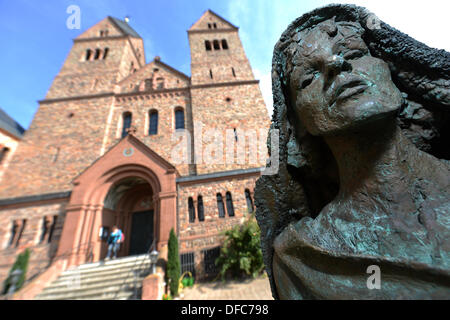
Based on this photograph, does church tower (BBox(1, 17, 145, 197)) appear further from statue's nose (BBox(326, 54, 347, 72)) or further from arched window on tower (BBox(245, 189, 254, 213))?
statue's nose (BBox(326, 54, 347, 72))

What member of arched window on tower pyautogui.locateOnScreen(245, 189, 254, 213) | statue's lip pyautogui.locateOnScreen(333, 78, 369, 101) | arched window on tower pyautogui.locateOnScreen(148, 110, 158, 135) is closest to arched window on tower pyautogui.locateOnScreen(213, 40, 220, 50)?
arched window on tower pyautogui.locateOnScreen(148, 110, 158, 135)

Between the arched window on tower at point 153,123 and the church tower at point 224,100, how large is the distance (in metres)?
2.92

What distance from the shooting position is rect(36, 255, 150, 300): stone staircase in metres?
5.76

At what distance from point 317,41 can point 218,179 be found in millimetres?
8948

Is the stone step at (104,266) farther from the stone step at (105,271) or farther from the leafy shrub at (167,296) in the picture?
the leafy shrub at (167,296)

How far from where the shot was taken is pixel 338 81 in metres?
0.95

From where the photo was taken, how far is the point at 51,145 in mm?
12758

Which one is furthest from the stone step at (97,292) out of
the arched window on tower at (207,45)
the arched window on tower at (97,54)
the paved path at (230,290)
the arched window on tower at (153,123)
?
the arched window on tower at (97,54)

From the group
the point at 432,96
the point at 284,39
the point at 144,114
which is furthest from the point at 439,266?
the point at 144,114

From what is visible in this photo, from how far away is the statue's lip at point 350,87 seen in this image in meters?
0.91

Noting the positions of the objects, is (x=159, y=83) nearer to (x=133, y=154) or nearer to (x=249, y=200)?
(x=133, y=154)

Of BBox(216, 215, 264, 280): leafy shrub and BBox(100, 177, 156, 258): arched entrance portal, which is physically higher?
BBox(100, 177, 156, 258): arched entrance portal

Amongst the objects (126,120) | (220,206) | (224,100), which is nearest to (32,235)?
(126,120)
